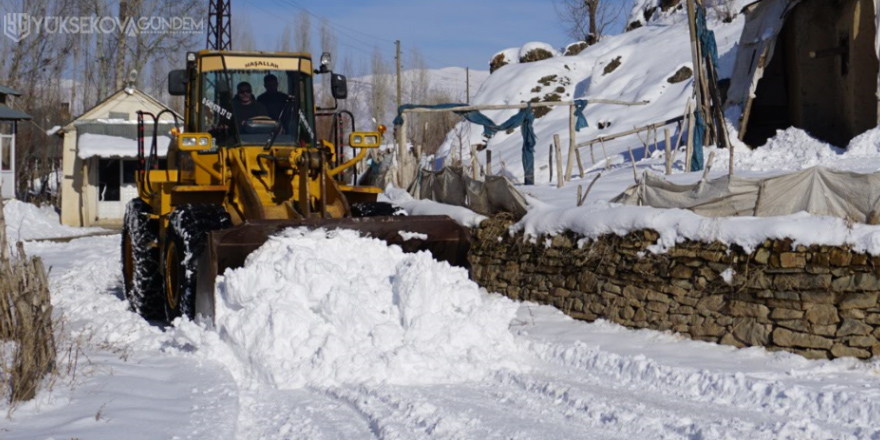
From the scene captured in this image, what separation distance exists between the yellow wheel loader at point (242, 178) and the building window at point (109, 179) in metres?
19.6

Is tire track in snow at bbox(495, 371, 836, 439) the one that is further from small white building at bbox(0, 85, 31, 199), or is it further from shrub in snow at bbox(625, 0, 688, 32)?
shrub in snow at bbox(625, 0, 688, 32)

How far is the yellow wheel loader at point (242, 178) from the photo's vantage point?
360 inches

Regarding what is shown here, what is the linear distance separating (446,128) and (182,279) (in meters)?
38.0

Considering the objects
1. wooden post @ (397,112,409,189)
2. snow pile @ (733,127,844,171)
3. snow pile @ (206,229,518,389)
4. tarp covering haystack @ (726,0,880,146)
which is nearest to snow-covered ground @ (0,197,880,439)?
snow pile @ (206,229,518,389)

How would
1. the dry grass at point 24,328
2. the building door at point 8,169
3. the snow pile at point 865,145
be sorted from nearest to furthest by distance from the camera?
the dry grass at point 24,328 < the snow pile at point 865,145 < the building door at point 8,169

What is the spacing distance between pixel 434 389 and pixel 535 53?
38488mm

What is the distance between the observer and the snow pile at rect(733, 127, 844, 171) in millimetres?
19266

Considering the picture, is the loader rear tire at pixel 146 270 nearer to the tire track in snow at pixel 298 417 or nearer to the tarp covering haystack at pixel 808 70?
the tire track in snow at pixel 298 417

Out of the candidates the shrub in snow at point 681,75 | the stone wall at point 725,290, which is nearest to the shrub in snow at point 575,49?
the shrub in snow at point 681,75

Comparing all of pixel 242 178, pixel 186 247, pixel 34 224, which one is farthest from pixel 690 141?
pixel 34 224

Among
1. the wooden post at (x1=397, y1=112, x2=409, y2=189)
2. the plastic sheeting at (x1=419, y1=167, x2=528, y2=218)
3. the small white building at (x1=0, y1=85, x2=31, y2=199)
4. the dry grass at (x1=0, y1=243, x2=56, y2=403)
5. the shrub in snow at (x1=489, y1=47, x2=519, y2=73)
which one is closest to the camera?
the dry grass at (x1=0, y1=243, x2=56, y2=403)

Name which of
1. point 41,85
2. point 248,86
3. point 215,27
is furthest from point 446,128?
point 248,86

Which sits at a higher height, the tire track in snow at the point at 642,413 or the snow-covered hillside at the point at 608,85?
the snow-covered hillside at the point at 608,85

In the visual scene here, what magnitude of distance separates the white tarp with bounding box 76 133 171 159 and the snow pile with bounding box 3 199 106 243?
210 cm
